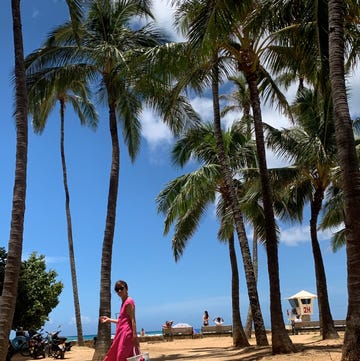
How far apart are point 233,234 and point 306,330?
845cm

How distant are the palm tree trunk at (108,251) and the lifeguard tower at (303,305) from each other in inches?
760

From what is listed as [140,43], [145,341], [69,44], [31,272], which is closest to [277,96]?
[140,43]

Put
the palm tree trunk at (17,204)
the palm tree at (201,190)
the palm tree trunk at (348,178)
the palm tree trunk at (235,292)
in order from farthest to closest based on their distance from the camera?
the palm tree at (201,190)
the palm tree trunk at (235,292)
the palm tree trunk at (17,204)
the palm tree trunk at (348,178)

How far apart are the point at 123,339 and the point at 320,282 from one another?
12.4 m

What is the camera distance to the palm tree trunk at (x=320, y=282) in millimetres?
17578

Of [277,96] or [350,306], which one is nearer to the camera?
[350,306]

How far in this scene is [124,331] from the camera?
7.19 m

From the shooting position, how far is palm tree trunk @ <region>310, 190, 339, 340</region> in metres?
17.6

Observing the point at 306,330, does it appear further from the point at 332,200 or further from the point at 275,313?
the point at 275,313

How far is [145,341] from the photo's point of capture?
87.5 feet

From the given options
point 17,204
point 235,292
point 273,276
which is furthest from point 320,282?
point 17,204

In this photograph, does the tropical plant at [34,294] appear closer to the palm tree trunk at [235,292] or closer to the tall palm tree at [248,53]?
the palm tree trunk at [235,292]

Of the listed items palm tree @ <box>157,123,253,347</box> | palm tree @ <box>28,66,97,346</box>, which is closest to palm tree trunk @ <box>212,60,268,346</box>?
palm tree @ <box>157,123,253,347</box>

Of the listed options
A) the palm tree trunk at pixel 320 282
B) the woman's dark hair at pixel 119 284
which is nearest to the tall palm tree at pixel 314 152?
the palm tree trunk at pixel 320 282
